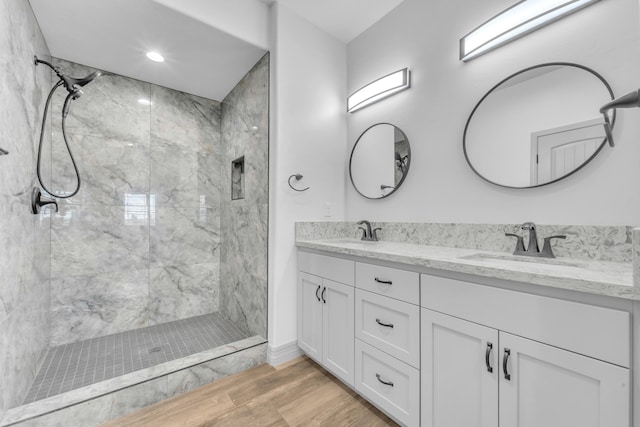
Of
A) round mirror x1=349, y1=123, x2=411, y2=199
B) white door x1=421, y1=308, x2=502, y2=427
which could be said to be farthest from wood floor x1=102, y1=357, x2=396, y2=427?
round mirror x1=349, y1=123, x2=411, y2=199

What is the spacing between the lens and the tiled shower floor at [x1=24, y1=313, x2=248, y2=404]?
64.0 inches

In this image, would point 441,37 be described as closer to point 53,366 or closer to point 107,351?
point 107,351

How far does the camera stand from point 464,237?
5.33 ft

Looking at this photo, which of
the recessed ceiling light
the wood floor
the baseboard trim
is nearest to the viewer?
the wood floor

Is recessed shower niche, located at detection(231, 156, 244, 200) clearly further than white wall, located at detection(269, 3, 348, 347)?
Yes

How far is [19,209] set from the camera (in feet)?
4.68

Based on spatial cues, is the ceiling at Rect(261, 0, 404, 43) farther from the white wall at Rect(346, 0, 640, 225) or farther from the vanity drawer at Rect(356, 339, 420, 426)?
the vanity drawer at Rect(356, 339, 420, 426)

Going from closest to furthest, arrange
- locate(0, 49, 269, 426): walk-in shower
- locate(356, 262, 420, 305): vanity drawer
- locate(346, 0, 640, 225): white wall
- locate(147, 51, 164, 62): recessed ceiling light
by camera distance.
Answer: locate(346, 0, 640, 225): white wall, locate(356, 262, 420, 305): vanity drawer, locate(0, 49, 269, 426): walk-in shower, locate(147, 51, 164, 62): recessed ceiling light

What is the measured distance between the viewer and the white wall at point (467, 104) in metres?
1.14

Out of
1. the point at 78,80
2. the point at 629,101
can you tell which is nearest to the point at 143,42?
the point at 78,80

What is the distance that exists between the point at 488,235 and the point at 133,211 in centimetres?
289

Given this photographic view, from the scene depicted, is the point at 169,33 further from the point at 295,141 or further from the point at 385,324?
the point at 385,324

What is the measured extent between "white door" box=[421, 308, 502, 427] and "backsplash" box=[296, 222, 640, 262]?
66 centimetres

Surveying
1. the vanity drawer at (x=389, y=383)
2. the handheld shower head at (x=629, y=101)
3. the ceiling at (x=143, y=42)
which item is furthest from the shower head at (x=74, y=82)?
the handheld shower head at (x=629, y=101)
